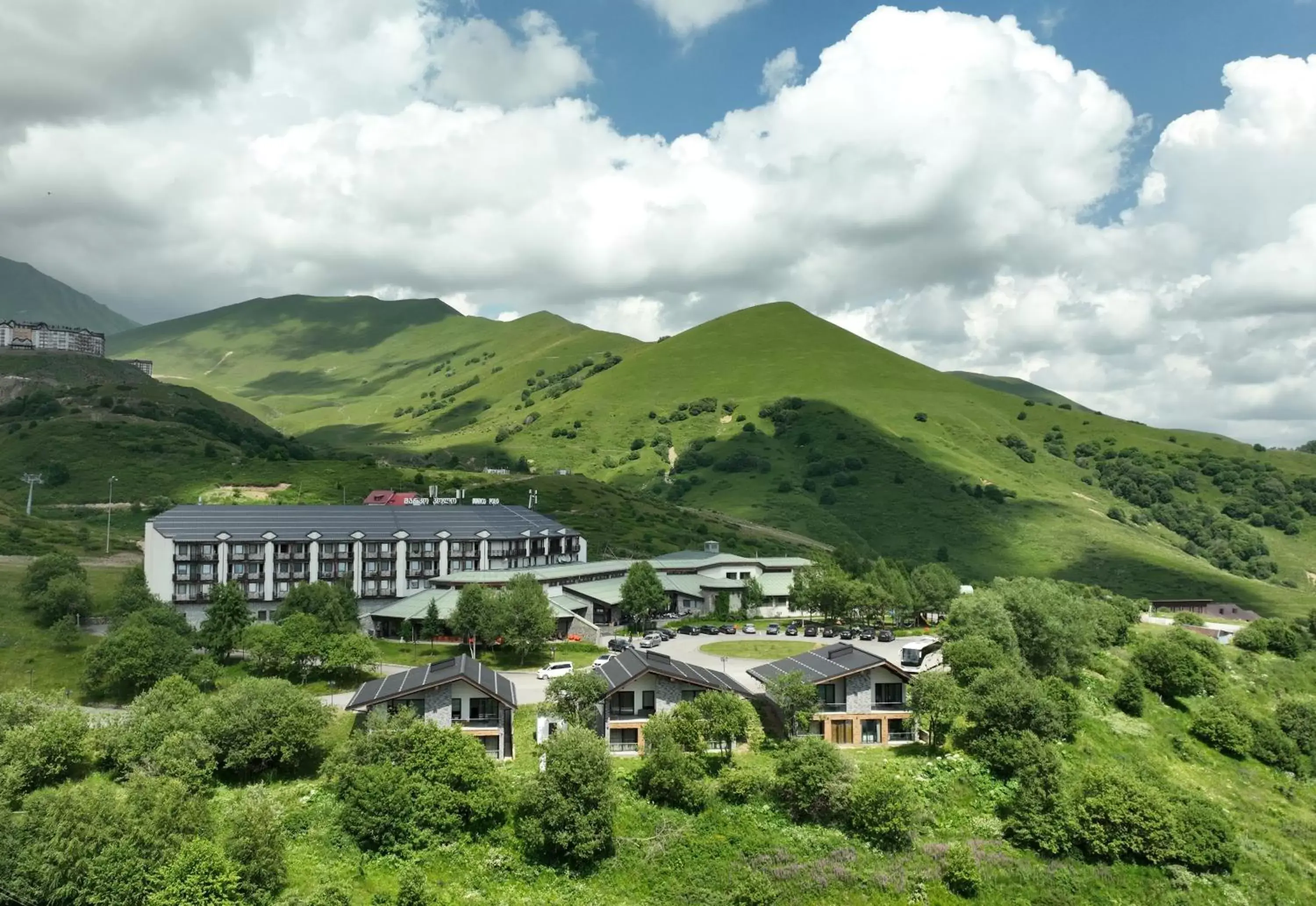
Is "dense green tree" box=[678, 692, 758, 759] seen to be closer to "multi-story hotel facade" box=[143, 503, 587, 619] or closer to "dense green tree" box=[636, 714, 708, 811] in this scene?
"dense green tree" box=[636, 714, 708, 811]

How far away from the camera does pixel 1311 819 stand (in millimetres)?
64625

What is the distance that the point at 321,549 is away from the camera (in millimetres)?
104500

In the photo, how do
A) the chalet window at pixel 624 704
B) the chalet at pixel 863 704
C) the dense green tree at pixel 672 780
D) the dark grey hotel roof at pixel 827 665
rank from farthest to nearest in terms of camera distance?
1. the dark grey hotel roof at pixel 827 665
2. the chalet at pixel 863 704
3. the chalet window at pixel 624 704
4. the dense green tree at pixel 672 780

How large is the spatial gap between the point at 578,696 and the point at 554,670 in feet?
60.0

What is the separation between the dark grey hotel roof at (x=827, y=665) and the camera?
63.7m

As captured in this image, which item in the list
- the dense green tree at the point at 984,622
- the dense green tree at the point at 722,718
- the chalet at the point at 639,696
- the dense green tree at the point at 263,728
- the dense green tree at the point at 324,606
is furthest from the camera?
the dense green tree at the point at 324,606

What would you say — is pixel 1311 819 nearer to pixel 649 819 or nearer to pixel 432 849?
pixel 649 819

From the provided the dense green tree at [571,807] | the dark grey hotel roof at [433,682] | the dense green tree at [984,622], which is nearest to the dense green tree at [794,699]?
the dense green tree at [571,807]

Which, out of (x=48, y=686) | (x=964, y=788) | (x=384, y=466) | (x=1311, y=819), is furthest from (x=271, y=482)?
(x=1311, y=819)

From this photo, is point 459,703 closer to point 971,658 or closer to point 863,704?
point 863,704

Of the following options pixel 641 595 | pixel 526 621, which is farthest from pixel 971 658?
pixel 641 595

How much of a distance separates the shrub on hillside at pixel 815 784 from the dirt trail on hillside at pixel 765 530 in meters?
115

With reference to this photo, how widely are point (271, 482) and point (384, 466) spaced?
113 feet

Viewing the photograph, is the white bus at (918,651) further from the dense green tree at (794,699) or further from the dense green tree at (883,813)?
the dense green tree at (883,813)
